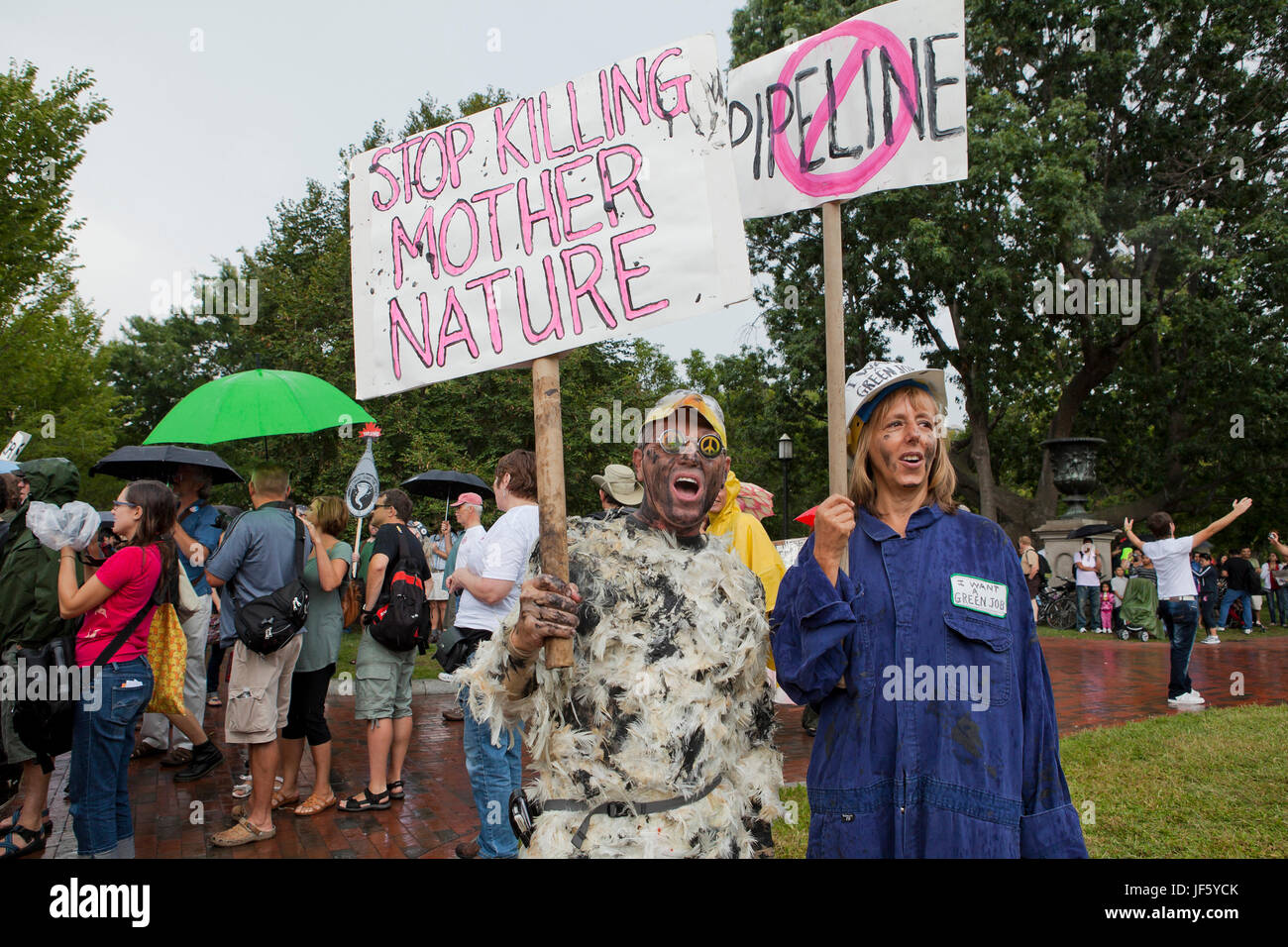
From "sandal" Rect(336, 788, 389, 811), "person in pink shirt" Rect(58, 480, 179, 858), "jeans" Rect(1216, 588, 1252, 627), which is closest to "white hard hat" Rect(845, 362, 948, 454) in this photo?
"person in pink shirt" Rect(58, 480, 179, 858)

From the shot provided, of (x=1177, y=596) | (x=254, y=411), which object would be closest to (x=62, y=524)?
(x=254, y=411)

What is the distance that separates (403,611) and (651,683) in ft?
11.2

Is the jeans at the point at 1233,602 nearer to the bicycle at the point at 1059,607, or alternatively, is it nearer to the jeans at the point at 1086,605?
the bicycle at the point at 1059,607

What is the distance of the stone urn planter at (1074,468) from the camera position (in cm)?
1953

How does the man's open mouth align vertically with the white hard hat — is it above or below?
below

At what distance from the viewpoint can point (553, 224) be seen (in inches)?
90.0

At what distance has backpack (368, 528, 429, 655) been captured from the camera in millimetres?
5070

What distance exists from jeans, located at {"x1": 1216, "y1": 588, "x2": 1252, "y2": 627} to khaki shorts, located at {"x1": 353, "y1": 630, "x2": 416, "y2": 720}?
17.6 metres

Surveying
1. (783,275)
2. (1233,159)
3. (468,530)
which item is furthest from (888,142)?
(1233,159)

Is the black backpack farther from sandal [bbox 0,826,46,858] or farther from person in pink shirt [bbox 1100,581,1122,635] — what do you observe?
person in pink shirt [bbox 1100,581,1122,635]

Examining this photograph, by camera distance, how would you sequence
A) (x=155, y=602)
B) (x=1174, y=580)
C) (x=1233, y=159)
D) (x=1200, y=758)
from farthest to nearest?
1. (x=1233, y=159)
2. (x=1174, y=580)
3. (x=1200, y=758)
4. (x=155, y=602)

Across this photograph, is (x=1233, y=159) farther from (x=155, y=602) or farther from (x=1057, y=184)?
(x=155, y=602)

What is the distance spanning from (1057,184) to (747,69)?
1570 cm

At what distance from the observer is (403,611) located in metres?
5.10
